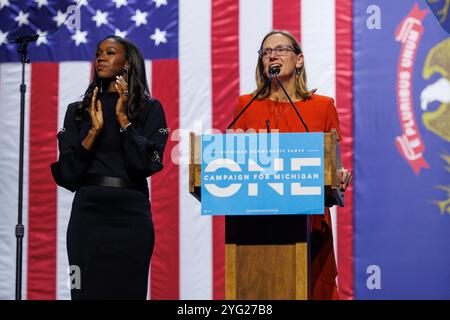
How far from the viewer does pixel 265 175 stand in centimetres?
303

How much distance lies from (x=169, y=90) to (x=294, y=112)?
1887 mm

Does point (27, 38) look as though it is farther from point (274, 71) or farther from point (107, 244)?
point (274, 71)

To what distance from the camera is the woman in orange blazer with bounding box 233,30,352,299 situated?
12.1 ft

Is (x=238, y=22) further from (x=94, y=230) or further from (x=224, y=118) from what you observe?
(x=94, y=230)

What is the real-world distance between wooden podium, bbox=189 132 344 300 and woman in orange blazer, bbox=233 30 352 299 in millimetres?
490

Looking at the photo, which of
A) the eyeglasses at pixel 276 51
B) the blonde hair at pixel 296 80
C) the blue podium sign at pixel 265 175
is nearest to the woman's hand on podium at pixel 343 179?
the blue podium sign at pixel 265 175

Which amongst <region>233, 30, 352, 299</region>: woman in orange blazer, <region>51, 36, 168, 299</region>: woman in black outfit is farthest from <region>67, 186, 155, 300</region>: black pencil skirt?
<region>233, 30, 352, 299</region>: woman in orange blazer

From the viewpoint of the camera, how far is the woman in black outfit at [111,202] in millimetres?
3668

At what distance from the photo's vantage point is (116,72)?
3914 millimetres

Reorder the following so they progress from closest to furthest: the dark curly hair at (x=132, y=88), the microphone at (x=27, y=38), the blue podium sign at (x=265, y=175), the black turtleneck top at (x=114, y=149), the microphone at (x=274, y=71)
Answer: the blue podium sign at (x=265, y=175), the microphone at (x=274, y=71), the black turtleneck top at (x=114, y=149), the dark curly hair at (x=132, y=88), the microphone at (x=27, y=38)

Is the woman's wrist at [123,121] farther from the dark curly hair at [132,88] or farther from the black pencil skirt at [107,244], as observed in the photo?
the black pencil skirt at [107,244]

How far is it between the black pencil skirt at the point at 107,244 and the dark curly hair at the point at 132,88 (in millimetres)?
364

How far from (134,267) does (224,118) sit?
1887mm

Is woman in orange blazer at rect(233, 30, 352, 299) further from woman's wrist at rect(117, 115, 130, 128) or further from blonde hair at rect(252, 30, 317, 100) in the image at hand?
woman's wrist at rect(117, 115, 130, 128)
